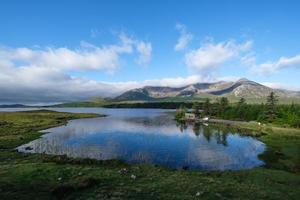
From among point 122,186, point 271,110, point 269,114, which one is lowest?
point 122,186

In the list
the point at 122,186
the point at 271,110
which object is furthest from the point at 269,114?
the point at 122,186

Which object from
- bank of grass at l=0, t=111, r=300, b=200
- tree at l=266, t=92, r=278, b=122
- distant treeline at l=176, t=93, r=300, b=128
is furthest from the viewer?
tree at l=266, t=92, r=278, b=122

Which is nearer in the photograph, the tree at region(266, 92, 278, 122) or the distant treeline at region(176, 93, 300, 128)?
the distant treeline at region(176, 93, 300, 128)

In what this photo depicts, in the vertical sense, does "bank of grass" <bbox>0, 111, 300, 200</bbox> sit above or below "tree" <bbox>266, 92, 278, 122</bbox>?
below

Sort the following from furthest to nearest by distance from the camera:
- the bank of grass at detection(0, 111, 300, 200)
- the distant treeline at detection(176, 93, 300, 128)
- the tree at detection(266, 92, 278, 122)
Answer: the tree at detection(266, 92, 278, 122), the distant treeline at detection(176, 93, 300, 128), the bank of grass at detection(0, 111, 300, 200)

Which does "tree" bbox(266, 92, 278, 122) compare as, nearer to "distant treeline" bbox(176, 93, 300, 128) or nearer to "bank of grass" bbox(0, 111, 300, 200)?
"distant treeline" bbox(176, 93, 300, 128)

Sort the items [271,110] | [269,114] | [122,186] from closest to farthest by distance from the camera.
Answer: [122,186]
[271,110]
[269,114]

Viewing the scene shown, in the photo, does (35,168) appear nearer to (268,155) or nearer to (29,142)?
(29,142)

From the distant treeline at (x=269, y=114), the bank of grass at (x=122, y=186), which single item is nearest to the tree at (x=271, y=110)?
the distant treeline at (x=269, y=114)

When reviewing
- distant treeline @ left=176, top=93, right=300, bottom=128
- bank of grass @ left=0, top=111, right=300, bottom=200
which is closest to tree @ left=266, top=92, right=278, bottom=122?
distant treeline @ left=176, top=93, right=300, bottom=128

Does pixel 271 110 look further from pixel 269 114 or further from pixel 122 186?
pixel 122 186

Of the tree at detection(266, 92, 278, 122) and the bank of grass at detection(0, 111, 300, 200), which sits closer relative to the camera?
the bank of grass at detection(0, 111, 300, 200)

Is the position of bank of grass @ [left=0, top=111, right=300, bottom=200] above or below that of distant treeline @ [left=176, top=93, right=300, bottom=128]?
below

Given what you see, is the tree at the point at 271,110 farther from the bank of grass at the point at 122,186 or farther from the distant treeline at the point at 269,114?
the bank of grass at the point at 122,186
